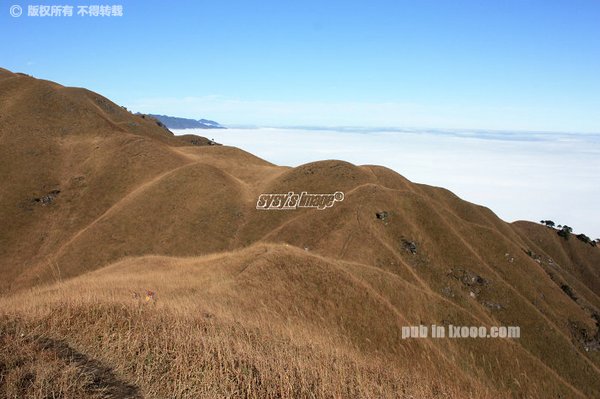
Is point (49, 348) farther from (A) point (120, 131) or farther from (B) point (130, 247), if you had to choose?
(A) point (120, 131)

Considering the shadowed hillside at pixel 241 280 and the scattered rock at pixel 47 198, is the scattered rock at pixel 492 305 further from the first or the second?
the scattered rock at pixel 47 198

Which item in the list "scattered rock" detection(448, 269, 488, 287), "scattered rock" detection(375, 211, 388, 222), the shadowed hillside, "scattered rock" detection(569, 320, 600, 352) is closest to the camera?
the shadowed hillside

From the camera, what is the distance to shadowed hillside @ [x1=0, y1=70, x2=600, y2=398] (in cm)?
933

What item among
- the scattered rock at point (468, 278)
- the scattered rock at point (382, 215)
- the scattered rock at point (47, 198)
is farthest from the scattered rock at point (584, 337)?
A: the scattered rock at point (47, 198)

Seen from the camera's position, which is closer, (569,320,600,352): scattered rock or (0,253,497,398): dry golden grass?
(0,253,497,398): dry golden grass

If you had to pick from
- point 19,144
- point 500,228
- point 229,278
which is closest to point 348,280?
point 229,278

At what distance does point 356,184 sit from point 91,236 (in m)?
58.9

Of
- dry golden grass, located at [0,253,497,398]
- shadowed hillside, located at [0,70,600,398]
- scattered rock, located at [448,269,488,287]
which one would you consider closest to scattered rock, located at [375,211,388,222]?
shadowed hillside, located at [0,70,600,398]

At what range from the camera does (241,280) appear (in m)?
25.5

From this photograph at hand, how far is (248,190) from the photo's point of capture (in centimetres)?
9975

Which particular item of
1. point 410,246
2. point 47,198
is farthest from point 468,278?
point 47,198

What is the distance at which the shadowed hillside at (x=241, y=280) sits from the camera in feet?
30.6

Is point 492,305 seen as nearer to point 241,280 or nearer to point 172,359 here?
point 241,280

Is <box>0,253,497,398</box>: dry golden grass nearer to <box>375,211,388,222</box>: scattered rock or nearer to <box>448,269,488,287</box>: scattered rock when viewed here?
<box>448,269,488,287</box>: scattered rock
